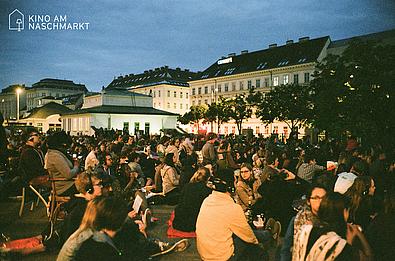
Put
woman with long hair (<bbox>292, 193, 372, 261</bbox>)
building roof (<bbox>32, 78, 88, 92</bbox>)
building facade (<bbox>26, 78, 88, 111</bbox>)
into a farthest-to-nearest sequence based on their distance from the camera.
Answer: building roof (<bbox>32, 78, 88, 92</bbox>), building facade (<bbox>26, 78, 88, 111</bbox>), woman with long hair (<bbox>292, 193, 372, 261</bbox>)

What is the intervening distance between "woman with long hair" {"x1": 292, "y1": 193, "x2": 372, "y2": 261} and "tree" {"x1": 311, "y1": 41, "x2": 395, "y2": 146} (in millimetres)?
10594

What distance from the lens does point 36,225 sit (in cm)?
811

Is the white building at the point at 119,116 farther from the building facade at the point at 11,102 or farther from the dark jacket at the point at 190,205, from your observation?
the building facade at the point at 11,102

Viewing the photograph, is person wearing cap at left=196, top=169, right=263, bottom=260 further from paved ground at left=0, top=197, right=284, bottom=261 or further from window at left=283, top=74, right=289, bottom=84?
window at left=283, top=74, right=289, bottom=84

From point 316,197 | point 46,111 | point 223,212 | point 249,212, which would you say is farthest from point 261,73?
point 316,197

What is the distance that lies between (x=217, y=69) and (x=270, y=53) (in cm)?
1469

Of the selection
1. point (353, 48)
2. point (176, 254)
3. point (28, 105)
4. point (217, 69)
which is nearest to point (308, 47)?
point (217, 69)

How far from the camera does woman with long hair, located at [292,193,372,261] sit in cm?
281

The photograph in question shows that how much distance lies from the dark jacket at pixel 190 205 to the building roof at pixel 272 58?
5759 centimetres

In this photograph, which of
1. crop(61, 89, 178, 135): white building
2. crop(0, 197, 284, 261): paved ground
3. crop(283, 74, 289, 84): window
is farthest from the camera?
crop(283, 74, 289, 84): window

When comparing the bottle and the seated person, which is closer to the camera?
the seated person

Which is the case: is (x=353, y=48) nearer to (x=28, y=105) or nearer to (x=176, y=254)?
(x=176, y=254)

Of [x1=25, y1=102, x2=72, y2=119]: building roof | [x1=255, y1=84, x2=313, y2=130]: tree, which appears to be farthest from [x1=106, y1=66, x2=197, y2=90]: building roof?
[x1=255, y1=84, x2=313, y2=130]: tree

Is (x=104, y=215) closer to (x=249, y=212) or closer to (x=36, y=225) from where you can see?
(x=249, y=212)
